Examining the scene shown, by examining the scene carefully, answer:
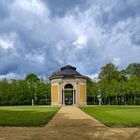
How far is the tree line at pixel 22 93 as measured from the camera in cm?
7750

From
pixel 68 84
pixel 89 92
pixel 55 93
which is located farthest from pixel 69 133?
pixel 89 92

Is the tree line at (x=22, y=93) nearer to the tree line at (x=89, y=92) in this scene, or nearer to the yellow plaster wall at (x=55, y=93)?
the tree line at (x=89, y=92)

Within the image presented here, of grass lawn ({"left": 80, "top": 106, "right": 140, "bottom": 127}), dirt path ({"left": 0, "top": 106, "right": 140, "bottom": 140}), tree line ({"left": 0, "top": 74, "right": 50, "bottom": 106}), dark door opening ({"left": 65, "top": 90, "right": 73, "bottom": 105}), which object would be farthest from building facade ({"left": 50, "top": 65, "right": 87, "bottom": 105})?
dirt path ({"left": 0, "top": 106, "right": 140, "bottom": 140})

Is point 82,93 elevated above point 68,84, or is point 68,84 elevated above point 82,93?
point 68,84

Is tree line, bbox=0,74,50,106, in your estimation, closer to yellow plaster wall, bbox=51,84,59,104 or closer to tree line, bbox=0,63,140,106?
tree line, bbox=0,63,140,106

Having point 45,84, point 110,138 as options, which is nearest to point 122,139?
point 110,138

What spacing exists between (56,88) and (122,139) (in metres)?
57.3

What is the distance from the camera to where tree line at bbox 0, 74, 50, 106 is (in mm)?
77500

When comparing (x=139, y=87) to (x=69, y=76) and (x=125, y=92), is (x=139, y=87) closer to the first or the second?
(x=125, y=92)

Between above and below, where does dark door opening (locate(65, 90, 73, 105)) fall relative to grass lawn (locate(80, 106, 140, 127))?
above

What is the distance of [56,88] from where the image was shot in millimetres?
68562

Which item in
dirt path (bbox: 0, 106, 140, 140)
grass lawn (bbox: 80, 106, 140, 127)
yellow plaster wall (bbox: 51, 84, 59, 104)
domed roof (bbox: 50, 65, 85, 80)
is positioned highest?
domed roof (bbox: 50, 65, 85, 80)

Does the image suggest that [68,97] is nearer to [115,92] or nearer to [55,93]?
[115,92]

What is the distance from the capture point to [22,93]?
77.8 metres
